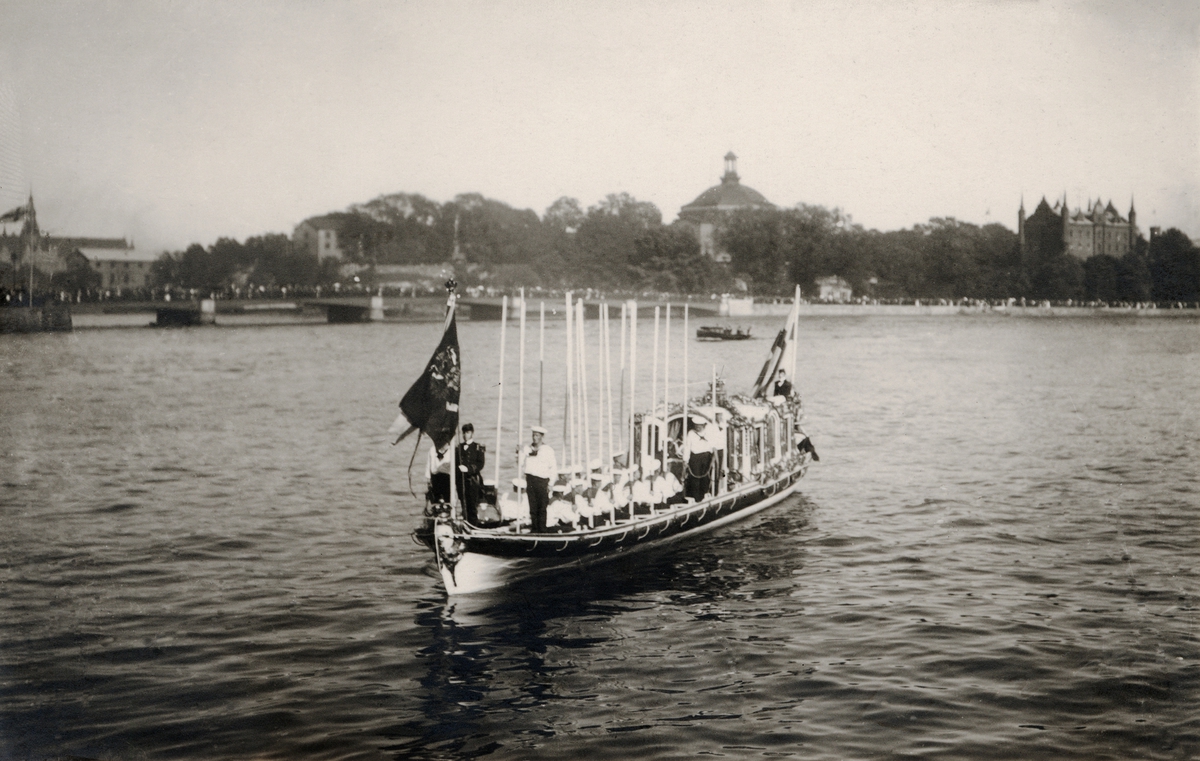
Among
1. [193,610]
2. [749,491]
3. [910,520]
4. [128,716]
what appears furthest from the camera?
[910,520]

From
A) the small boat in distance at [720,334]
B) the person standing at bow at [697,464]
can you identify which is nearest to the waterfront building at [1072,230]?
the small boat in distance at [720,334]

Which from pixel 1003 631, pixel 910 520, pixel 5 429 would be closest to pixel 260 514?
pixel 910 520

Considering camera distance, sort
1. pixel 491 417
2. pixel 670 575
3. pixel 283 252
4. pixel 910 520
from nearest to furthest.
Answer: pixel 670 575
pixel 910 520
pixel 491 417
pixel 283 252

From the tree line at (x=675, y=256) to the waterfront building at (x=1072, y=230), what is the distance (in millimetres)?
1525

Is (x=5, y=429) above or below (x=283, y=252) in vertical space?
below

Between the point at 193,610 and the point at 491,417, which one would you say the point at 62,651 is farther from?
the point at 491,417

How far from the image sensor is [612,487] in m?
20.6

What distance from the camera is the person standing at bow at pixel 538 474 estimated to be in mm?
17922

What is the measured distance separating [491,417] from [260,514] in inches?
776

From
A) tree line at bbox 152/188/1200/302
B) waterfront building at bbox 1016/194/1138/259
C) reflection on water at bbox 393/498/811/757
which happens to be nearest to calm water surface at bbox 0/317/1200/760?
reflection on water at bbox 393/498/811/757

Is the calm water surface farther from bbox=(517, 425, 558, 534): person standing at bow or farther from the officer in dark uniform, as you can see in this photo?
the officer in dark uniform

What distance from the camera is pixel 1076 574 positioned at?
21453 mm

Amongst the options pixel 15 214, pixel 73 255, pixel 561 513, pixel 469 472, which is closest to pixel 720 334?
pixel 73 255

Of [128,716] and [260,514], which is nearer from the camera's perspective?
[128,716]
